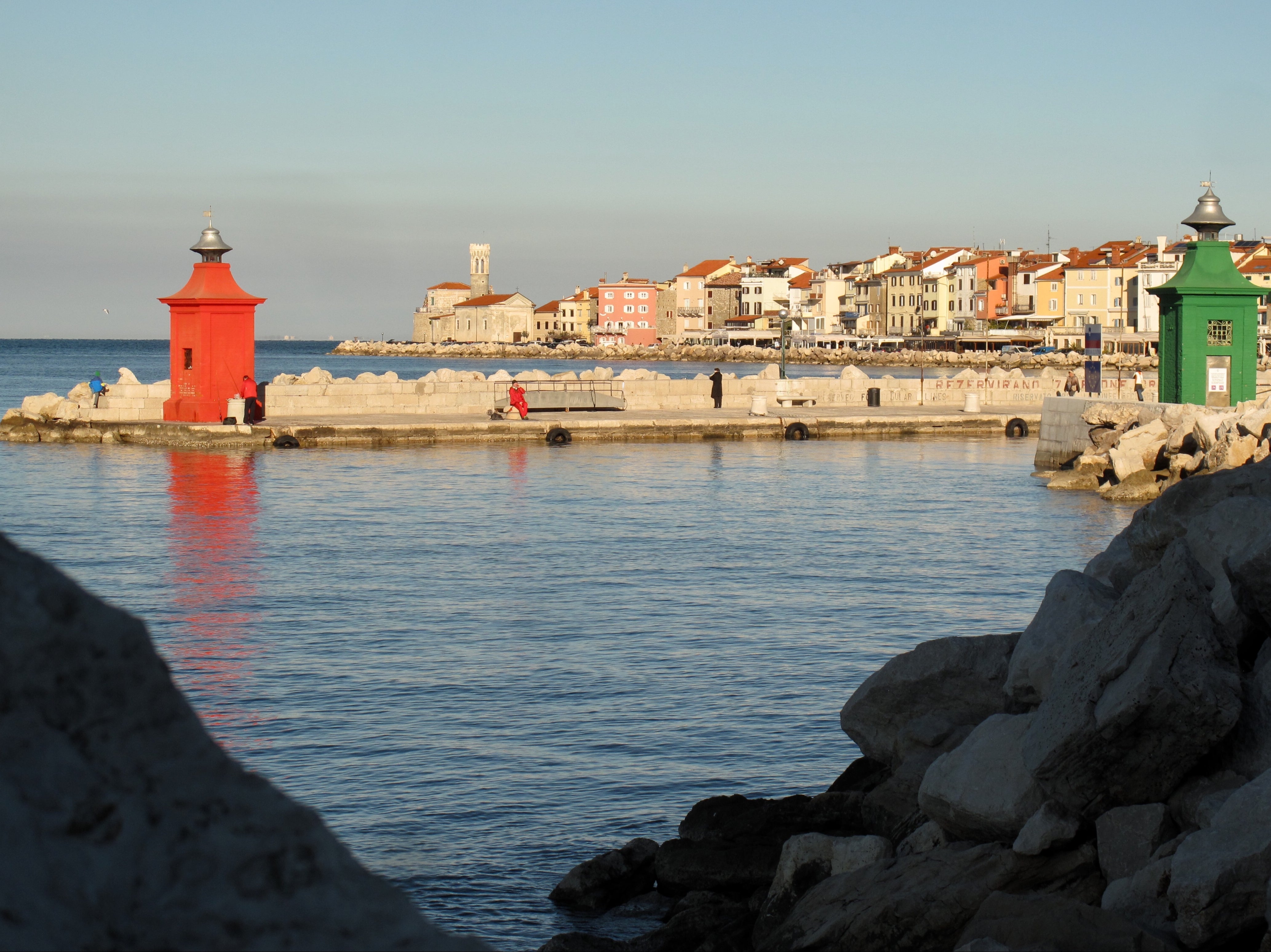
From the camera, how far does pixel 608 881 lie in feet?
22.6

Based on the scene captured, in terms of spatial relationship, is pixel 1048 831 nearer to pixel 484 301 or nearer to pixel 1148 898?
pixel 1148 898

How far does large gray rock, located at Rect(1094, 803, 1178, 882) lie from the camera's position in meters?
5.12

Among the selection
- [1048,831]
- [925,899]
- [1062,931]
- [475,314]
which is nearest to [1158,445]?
[1048,831]

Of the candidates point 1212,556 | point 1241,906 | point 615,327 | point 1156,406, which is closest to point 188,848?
point 1241,906

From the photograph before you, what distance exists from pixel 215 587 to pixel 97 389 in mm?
24631

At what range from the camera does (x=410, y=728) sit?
9.71 meters

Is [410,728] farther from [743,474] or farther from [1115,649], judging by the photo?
[743,474]

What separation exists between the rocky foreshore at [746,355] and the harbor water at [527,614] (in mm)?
49646

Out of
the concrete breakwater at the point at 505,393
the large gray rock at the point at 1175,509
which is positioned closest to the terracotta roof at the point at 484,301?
the concrete breakwater at the point at 505,393

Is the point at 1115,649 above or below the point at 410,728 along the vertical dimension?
above

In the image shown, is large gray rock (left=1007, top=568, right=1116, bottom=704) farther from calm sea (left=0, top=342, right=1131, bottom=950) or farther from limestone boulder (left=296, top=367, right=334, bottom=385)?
limestone boulder (left=296, top=367, right=334, bottom=385)

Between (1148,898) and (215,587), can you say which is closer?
(1148,898)

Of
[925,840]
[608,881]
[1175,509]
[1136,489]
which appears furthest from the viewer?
[1136,489]

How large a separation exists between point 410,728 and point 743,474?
18522mm
